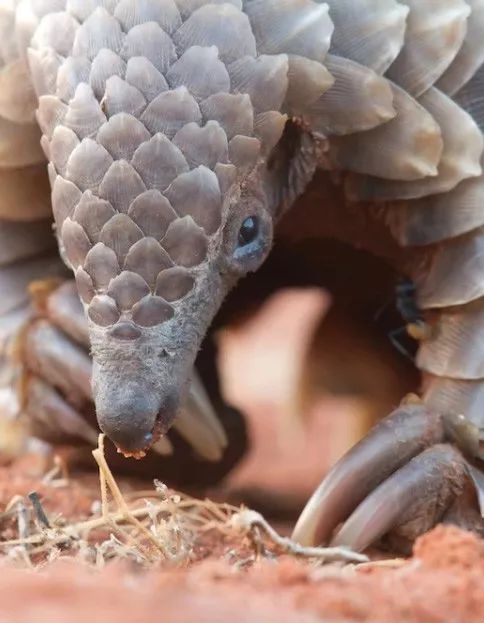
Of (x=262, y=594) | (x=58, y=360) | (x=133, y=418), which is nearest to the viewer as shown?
(x=262, y=594)

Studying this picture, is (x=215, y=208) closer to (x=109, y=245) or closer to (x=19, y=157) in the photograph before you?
(x=109, y=245)

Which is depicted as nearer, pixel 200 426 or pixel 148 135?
pixel 148 135

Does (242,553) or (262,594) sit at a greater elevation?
(262,594)

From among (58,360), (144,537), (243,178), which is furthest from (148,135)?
(58,360)

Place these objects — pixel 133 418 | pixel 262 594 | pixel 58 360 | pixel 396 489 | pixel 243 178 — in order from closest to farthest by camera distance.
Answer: pixel 262 594, pixel 133 418, pixel 243 178, pixel 396 489, pixel 58 360

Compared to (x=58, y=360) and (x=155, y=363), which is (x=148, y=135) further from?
(x=58, y=360)

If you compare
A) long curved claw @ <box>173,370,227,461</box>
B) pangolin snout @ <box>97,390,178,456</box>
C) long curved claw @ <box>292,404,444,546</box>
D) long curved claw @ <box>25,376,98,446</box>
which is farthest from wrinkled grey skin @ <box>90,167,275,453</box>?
long curved claw @ <box>25,376,98,446</box>

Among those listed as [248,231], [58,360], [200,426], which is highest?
[248,231]

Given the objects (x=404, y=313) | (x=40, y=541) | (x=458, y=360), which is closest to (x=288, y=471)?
(x=404, y=313)

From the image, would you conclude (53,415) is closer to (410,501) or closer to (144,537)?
(144,537)
